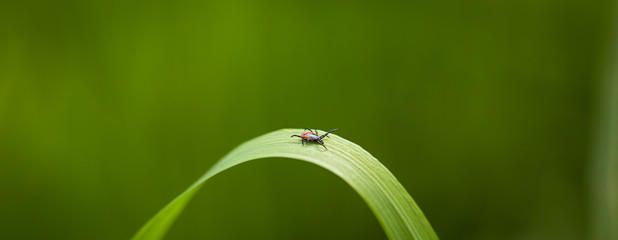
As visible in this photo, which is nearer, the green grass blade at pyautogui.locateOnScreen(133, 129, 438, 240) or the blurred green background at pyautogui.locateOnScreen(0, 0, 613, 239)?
the green grass blade at pyautogui.locateOnScreen(133, 129, 438, 240)

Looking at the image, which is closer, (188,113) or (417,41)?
(188,113)

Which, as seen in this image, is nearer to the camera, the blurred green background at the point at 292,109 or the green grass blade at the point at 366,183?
the green grass blade at the point at 366,183

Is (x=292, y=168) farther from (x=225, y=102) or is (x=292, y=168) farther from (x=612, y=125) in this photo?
(x=612, y=125)

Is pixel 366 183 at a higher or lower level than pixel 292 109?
lower

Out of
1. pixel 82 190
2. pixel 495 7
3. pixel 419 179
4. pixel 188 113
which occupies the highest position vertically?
pixel 495 7

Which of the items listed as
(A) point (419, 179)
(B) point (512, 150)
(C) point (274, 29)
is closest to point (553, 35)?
(B) point (512, 150)

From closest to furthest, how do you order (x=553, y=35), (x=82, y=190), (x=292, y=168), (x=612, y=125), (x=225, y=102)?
(x=612, y=125) → (x=82, y=190) → (x=225, y=102) → (x=292, y=168) → (x=553, y=35)

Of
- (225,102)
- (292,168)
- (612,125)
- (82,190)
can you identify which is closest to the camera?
(612,125)

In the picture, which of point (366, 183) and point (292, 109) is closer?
point (366, 183)
